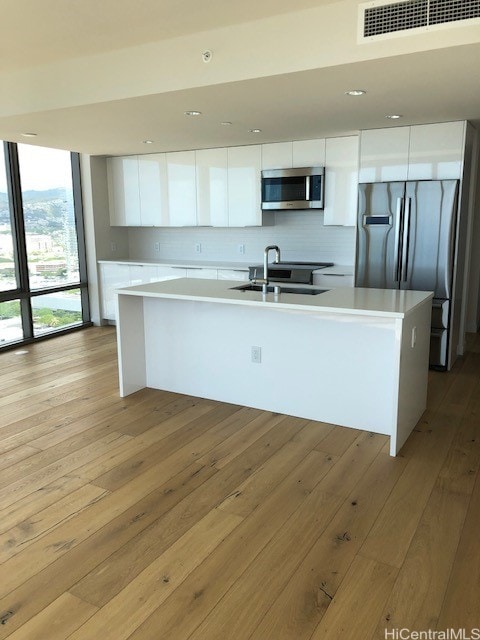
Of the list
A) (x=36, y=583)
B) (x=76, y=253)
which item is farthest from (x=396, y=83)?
(x=76, y=253)

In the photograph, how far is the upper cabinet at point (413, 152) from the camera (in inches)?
173

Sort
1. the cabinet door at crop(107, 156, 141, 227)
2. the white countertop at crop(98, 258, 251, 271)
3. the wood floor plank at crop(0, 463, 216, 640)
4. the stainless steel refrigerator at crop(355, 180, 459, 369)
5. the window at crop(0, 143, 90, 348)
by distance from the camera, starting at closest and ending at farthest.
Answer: the wood floor plank at crop(0, 463, 216, 640), the stainless steel refrigerator at crop(355, 180, 459, 369), the window at crop(0, 143, 90, 348), the white countertop at crop(98, 258, 251, 271), the cabinet door at crop(107, 156, 141, 227)

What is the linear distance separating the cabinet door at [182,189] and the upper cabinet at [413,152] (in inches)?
86.1

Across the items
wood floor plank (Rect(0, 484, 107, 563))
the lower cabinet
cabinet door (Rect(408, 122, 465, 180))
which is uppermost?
cabinet door (Rect(408, 122, 465, 180))

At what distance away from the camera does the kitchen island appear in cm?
321

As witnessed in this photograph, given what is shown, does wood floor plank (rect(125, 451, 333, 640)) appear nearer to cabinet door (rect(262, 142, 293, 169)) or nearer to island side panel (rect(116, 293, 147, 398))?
island side panel (rect(116, 293, 147, 398))

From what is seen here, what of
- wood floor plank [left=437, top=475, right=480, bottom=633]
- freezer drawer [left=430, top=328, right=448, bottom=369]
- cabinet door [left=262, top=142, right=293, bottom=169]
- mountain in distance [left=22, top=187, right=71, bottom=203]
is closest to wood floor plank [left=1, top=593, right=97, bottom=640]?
wood floor plank [left=437, top=475, right=480, bottom=633]

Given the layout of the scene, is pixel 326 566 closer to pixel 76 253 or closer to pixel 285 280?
pixel 285 280

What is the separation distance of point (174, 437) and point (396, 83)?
8.70ft

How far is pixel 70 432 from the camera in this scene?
3418 mm

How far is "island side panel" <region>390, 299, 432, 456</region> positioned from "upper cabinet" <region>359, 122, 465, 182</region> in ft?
5.25

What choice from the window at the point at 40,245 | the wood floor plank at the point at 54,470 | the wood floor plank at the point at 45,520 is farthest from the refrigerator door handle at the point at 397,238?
the window at the point at 40,245

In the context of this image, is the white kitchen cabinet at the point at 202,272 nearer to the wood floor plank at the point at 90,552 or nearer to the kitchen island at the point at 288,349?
the kitchen island at the point at 288,349

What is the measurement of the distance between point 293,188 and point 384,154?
1054 millimetres
